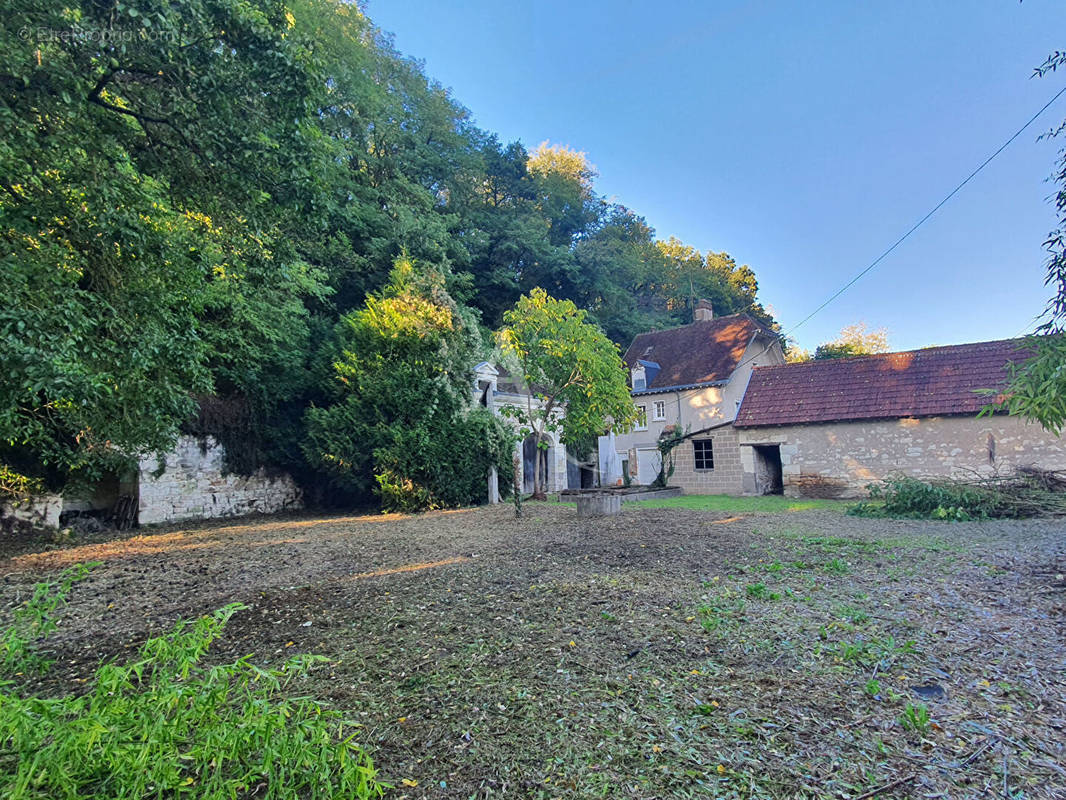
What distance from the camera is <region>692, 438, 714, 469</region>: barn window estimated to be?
63.1 feet

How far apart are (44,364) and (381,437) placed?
9593 mm

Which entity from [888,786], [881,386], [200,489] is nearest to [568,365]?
[881,386]

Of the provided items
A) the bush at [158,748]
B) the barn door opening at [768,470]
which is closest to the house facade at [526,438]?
the barn door opening at [768,470]

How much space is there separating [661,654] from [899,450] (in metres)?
15.0

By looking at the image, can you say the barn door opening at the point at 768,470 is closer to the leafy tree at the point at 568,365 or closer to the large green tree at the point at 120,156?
the leafy tree at the point at 568,365

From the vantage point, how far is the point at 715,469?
18766 mm

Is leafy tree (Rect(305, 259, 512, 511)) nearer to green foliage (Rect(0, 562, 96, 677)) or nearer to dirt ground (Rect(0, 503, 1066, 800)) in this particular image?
dirt ground (Rect(0, 503, 1066, 800))

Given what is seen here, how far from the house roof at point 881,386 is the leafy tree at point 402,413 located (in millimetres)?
9812

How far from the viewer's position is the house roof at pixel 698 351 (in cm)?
2403

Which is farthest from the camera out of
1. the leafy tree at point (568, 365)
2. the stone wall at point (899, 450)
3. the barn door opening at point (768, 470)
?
the barn door opening at point (768, 470)

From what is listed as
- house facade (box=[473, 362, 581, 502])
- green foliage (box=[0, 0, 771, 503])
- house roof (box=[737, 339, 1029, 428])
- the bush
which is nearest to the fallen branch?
the bush

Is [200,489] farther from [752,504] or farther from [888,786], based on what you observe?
[888,786]

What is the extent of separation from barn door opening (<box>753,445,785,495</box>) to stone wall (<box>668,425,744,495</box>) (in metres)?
0.59

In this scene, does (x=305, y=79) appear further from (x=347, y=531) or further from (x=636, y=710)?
(x=347, y=531)
